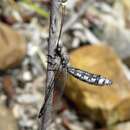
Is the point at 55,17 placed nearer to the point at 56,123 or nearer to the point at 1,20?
the point at 56,123

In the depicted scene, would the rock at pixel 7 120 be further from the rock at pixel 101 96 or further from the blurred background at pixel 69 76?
the rock at pixel 101 96

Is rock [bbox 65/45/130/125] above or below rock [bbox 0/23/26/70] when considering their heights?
below

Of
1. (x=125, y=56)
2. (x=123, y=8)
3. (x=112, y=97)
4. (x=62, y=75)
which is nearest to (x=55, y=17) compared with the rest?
(x=62, y=75)

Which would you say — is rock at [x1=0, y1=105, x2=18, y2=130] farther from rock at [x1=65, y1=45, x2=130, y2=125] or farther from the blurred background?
rock at [x1=65, y1=45, x2=130, y2=125]

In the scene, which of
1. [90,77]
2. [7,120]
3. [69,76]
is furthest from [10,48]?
[90,77]

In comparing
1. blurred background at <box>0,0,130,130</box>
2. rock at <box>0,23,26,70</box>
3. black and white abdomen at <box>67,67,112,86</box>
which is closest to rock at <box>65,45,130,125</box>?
blurred background at <box>0,0,130,130</box>

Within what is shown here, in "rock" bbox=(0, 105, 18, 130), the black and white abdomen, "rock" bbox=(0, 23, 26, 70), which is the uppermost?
the black and white abdomen

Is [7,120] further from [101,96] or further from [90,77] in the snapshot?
[90,77]
